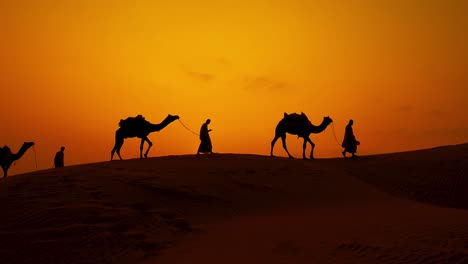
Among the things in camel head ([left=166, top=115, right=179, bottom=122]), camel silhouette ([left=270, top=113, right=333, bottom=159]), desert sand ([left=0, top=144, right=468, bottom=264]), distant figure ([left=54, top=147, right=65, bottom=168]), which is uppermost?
camel head ([left=166, top=115, right=179, bottom=122])

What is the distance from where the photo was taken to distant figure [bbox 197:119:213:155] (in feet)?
64.1

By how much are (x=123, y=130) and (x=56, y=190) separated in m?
8.17

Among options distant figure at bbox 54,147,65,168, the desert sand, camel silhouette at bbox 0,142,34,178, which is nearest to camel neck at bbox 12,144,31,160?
camel silhouette at bbox 0,142,34,178

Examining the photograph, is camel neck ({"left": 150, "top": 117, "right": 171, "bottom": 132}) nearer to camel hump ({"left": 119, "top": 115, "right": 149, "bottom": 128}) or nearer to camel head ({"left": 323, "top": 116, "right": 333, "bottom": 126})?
camel hump ({"left": 119, "top": 115, "right": 149, "bottom": 128})

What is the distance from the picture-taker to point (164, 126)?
61.6ft

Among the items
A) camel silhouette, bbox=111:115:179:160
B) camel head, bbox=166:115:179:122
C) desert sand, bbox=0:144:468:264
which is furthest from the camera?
camel head, bbox=166:115:179:122

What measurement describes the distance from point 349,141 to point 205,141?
653 centimetres

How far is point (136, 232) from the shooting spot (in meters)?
8.43

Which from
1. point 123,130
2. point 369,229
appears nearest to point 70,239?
point 369,229

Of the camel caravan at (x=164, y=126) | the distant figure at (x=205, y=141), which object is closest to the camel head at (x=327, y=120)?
the camel caravan at (x=164, y=126)

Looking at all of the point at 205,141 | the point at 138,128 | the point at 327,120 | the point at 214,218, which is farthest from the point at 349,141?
the point at 214,218

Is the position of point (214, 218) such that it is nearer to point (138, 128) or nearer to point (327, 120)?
point (138, 128)

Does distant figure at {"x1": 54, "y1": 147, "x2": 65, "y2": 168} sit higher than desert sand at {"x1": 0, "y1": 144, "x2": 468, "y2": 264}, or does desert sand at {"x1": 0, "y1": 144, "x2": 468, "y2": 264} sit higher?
distant figure at {"x1": 54, "y1": 147, "x2": 65, "y2": 168}

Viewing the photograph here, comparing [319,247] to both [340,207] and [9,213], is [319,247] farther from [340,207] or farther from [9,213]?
[9,213]
